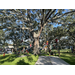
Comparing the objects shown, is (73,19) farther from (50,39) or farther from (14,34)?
(14,34)

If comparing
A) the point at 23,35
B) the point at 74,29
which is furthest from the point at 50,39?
the point at 23,35

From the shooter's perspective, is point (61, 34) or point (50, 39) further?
point (50, 39)

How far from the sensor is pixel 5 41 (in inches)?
1142

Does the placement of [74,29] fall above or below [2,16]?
below

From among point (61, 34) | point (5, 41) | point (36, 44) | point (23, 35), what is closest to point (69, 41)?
point (61, 34)

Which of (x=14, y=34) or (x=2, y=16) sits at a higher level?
(x=2, y=16)

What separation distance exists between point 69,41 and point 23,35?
729 inches

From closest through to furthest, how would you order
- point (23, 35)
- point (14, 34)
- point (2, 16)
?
point (2, 16), point (14, 34), point (23, 35)
